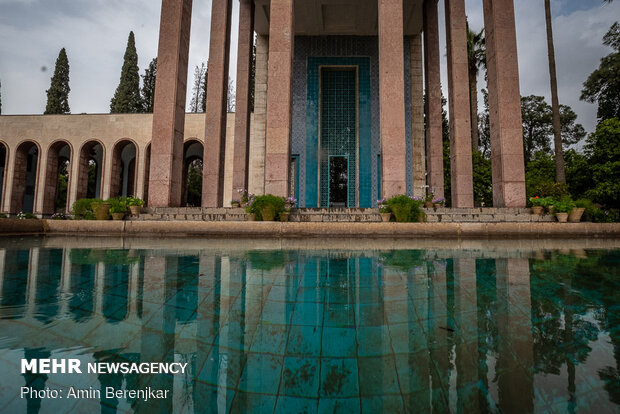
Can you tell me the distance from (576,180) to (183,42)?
16.7 meters

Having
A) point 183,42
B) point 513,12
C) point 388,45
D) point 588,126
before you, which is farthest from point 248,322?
point 588,126

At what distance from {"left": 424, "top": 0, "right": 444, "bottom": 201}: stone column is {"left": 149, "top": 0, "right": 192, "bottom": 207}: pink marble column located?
9371 millimetres

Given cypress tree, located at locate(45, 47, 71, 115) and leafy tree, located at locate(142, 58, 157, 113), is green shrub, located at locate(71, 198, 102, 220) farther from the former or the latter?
cypress tree, located at locate(45, 47, 71, 115)

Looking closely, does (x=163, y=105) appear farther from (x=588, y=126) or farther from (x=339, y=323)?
(x=588, y=126)

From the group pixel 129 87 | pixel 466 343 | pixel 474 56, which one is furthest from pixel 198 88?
pixel 466 343

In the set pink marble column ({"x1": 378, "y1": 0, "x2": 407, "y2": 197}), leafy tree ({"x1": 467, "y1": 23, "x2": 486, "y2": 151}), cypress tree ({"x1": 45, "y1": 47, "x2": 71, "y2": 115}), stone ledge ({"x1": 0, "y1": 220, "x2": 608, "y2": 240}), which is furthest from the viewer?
cypress tree ({"x1": 45, "y1": 47, "x2": 71, "y2": 115})

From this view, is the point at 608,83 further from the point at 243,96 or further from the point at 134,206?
the point at 134,206

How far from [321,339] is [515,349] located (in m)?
0.85

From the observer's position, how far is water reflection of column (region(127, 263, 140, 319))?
1729mm

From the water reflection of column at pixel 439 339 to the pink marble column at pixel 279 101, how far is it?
6549 millimetres

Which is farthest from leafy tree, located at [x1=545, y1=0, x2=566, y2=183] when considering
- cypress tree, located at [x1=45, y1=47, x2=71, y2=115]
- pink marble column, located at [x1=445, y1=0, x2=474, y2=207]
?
cypress tree, located at [x1=45, y1=47, x2=71, y2=115]

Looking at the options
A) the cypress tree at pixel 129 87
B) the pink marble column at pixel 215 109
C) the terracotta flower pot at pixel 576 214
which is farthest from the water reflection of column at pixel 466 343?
the cypress tree at pixel 129 87

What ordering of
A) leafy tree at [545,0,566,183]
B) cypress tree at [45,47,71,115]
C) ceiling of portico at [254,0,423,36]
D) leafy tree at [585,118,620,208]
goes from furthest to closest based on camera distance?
cypress tree at [45,47,71,115] → ceiling of portico at [254,0,423,36] → leafy tree at [545,0,566,183] → leafy tree at [585,118,620,208]

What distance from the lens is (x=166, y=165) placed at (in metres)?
9.33
